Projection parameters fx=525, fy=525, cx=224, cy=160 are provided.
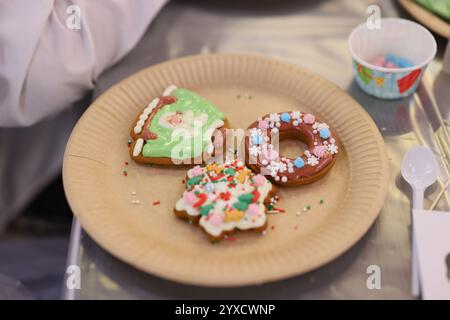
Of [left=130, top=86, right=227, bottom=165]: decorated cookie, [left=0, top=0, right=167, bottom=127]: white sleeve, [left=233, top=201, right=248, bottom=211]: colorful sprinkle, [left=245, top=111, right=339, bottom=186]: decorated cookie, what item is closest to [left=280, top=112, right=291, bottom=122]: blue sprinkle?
[left=245, top=111, right=339, bottom=186]: decorated cookie

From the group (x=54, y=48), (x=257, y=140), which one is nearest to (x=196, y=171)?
(x=257, y=140)

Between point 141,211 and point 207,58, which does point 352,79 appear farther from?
point 141,211

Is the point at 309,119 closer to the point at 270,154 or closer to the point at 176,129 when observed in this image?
the point at 270,154

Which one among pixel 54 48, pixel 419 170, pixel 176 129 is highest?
pixel 54 48

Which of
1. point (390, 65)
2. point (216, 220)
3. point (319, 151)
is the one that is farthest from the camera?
point (390, 65)

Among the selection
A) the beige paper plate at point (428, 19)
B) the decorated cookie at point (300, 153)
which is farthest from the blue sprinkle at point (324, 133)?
the beige paper plate at point (428, 19)

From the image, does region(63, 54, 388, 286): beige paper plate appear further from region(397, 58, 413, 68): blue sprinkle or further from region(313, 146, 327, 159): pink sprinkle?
region(397, 58, 413, 68): blue sprinkle

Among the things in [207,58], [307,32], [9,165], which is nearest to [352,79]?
[307,32]
